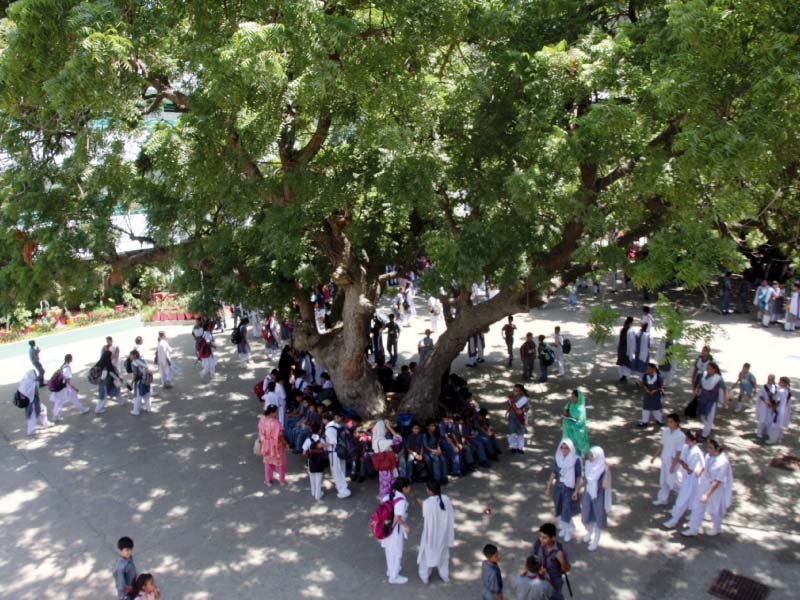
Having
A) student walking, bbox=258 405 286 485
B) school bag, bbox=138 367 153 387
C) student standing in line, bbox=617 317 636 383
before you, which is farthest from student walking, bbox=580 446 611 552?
school bag, bbox=138 367 153 387

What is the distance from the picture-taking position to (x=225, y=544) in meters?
8.15

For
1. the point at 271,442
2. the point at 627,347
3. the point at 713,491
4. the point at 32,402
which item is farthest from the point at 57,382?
the point at 713,491

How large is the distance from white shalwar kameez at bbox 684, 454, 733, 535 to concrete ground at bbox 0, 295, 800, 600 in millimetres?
236

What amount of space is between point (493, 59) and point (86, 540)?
26.8 ft

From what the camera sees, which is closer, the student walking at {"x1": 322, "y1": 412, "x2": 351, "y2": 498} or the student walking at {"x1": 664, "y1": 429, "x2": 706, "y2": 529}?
the student walking at {"x1": 664, "y1": 429, "x2": 706, "y2": 529}

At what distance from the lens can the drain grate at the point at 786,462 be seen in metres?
9.46

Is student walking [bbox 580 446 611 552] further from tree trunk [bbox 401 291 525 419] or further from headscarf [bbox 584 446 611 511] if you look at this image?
tree trunk [bbox 401 291 525 419]

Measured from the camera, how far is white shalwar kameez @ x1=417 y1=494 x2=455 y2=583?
706cm

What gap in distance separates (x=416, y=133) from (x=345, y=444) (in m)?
4.31

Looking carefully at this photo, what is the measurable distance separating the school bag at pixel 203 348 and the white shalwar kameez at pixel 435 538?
28.3ft

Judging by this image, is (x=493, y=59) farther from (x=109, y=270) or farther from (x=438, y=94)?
(x=109, y=270)

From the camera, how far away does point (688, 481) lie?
7.92 m

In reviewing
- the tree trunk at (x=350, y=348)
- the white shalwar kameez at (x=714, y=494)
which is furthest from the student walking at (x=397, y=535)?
the tree trunk at (x=350, y=348)

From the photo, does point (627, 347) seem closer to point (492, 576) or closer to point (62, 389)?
point (492, 576)
